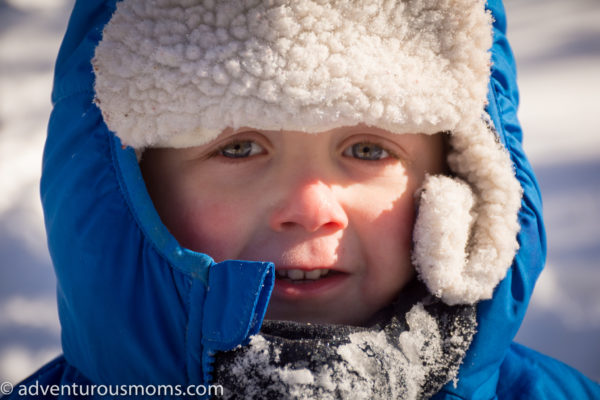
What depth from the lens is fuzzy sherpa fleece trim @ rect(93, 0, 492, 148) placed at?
665 mm

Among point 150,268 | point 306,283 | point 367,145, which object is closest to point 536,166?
point 367,145

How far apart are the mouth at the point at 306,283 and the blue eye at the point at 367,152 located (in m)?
0.19

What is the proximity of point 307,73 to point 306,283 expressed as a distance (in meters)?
0.33

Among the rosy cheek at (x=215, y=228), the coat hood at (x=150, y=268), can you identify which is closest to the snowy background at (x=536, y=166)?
the coat hood at (x=150, y=268)

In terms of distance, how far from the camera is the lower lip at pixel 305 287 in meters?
0.78

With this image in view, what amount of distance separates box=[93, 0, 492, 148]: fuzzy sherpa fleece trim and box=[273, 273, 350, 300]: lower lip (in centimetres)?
25

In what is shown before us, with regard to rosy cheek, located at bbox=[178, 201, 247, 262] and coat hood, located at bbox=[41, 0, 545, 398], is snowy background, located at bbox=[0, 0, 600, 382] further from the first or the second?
rosy cheek, located at bbox=[178, 201, 247, 262]

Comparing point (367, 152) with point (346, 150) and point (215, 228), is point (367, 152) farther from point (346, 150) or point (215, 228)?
point (215, 228)

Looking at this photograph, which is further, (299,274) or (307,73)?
(299,274)

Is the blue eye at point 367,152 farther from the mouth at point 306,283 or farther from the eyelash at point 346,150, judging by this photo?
the mouth at point 306,283

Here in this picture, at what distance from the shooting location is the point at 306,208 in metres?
0.74

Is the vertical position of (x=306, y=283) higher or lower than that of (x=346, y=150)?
lower

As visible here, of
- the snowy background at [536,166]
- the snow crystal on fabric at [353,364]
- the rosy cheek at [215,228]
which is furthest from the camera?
the snowy background at [536,166]

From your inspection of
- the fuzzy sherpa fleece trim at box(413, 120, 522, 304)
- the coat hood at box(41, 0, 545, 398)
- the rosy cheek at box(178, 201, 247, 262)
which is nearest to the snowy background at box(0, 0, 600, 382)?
the coat hood at box(41, 0, 545, 398)
